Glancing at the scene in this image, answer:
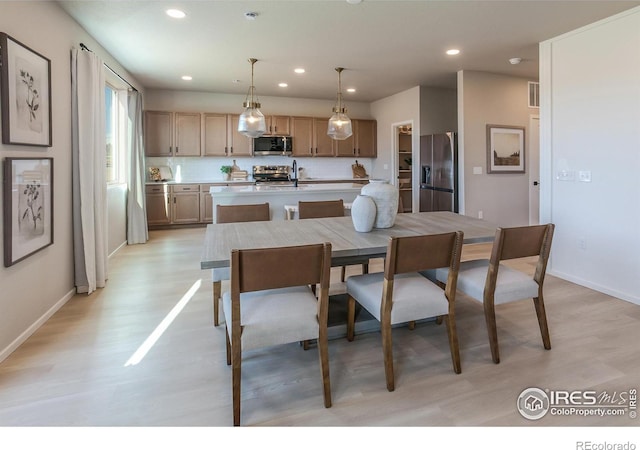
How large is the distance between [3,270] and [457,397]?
2.80m

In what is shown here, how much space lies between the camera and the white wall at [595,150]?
3199mm

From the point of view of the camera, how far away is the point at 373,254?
2117 mm

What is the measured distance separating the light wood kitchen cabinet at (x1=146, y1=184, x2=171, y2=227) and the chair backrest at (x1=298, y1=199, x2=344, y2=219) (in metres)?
4.31

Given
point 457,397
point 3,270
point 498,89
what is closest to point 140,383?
point 3,270

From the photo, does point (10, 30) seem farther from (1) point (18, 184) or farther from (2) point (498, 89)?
(2) point (498, 89)

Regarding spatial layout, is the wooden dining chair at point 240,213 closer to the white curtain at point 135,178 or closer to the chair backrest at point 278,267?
the chair backrest at point 278,267

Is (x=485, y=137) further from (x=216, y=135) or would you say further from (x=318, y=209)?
(x=216, y=135)

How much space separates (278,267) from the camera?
1614 mm

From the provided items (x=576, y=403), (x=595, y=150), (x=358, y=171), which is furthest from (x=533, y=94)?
(x=576, y=403)

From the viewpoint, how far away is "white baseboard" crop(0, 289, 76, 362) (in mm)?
2288

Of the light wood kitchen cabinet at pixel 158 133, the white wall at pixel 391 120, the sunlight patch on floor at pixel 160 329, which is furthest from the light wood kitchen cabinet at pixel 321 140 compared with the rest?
the sunlight patch on floor at pixel 160 329

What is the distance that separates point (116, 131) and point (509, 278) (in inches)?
225

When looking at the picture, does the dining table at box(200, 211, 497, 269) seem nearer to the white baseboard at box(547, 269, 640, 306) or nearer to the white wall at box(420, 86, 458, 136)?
the white baseboard at box(547, 269, 640, 306)

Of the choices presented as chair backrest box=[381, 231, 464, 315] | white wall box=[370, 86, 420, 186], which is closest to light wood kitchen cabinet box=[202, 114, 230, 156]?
white wall box=[370, 86, 420, 186]
